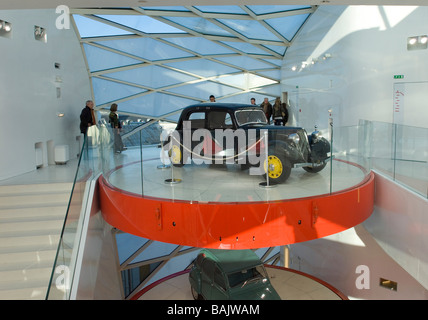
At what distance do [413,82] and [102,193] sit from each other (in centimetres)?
955

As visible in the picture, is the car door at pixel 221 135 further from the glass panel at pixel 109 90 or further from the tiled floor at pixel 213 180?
the glass panel at pixel 109 90

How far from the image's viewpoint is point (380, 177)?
356 inches

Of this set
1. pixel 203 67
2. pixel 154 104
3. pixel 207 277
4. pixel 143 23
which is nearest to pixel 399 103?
pixel 207 277

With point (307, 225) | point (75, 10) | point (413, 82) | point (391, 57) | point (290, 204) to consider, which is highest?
point (75, 10)

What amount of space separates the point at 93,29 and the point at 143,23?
2.14m

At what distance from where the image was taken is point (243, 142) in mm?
8852

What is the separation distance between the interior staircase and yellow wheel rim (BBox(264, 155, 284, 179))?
458 cm

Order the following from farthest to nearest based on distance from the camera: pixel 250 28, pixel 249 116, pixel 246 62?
pixel 246 62 < pixel 250 28 < pixel 249 116

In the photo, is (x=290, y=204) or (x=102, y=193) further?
(x=102, y=193)

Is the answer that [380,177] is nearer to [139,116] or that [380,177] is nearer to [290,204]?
[290,204]

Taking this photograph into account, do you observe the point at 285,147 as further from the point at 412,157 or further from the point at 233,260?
the point at 233,260

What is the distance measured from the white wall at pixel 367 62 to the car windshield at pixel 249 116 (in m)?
4.12
